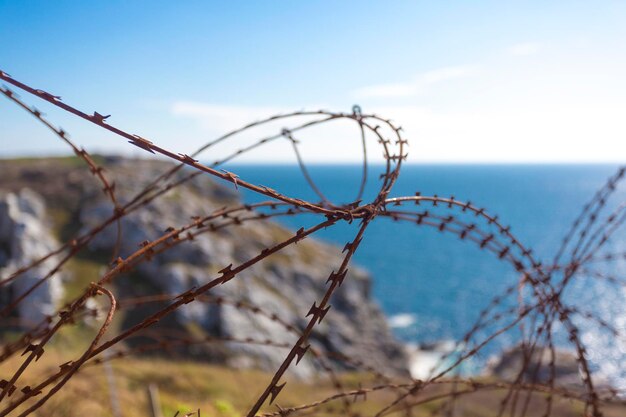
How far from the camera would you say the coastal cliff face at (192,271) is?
2550 centimetres

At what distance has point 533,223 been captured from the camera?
11188cm

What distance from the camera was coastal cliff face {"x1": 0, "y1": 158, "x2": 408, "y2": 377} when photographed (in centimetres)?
2550

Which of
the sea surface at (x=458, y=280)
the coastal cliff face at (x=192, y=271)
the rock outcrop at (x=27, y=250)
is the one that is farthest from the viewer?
the sea surface at (x=458, y=280)

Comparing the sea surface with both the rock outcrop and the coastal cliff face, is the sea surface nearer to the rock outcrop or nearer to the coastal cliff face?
the coastal cliff face

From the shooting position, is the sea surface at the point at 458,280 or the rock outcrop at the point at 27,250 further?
the sea surface at the point at 458,280

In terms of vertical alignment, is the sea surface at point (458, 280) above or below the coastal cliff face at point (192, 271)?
below

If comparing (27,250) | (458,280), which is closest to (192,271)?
(27,250)

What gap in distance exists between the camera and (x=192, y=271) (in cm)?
2898

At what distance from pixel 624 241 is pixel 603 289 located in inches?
1546

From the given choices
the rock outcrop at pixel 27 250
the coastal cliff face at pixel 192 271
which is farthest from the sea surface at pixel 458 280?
the rock outcrop at pixel 27 250

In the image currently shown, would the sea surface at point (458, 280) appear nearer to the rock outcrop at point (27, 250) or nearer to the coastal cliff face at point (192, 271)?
the coastal cliff face at point (192, 271)

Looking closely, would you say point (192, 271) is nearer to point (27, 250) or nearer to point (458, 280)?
point (27, 250)

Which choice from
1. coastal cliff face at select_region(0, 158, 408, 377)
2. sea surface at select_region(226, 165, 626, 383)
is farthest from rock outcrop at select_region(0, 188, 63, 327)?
sea surface at select_region(226, 165, 626, 383)

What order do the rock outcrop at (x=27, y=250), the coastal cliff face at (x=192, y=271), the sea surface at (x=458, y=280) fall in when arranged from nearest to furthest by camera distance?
the rock outcrop at (x=27, y=250) → the coastal cliff face at (x=192, y=271) → the sea surface at (x=458, y=280)
